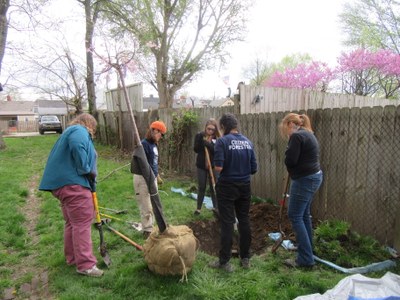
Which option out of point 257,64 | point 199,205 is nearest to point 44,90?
point 199,205

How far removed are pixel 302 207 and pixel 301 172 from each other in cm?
42

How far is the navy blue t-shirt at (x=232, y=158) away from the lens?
351cm

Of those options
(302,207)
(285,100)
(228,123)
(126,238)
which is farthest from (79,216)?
(285,100)

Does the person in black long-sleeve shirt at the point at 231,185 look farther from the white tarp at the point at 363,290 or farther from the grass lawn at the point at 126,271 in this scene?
the white tarp at the point at 363,290

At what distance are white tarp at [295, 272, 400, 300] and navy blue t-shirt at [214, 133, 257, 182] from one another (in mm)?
1381

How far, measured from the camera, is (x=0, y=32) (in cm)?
1248

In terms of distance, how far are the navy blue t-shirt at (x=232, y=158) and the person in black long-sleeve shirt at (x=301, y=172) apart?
50 centimetres

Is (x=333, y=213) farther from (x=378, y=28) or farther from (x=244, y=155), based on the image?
(x=378, y=28)

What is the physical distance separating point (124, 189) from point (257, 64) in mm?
37592

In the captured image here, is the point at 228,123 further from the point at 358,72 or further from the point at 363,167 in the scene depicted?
the point at 358,72

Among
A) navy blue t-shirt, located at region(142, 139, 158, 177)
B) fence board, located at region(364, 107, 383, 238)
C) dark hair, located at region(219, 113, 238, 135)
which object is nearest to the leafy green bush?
fence board, located at region(364, 107, 383, 238)

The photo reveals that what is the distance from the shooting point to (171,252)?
319cm

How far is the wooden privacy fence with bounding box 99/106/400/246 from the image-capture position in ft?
13.1

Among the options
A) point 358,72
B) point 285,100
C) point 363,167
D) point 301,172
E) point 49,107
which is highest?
point 358,72
